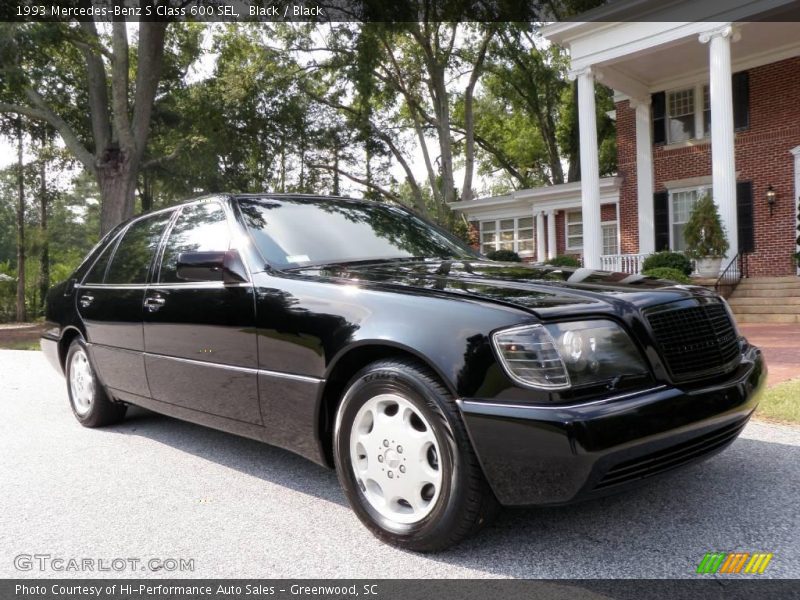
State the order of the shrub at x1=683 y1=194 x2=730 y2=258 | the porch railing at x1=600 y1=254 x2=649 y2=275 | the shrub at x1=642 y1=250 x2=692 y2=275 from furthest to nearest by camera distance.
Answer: the porch railing at x1=600 y1=254 x2=649 y2=275, the shrub at x1=642 y1=250 x2=692 y2=275, the shrub at x1=683 y1=194 x2=730 y2=258

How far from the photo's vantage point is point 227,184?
78.7 ft

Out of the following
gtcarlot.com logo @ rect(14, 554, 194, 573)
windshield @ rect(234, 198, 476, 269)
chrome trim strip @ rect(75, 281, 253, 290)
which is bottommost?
gtcarlot.com logo @ rect(14, 554, 194, 573)

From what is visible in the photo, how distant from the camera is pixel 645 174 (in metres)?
18.7

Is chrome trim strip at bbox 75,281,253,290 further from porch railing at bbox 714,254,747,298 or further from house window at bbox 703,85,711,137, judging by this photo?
house window at bbox 703,85,711,137

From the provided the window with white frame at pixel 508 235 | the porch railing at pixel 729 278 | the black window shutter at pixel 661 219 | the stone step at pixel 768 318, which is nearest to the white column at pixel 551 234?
the window with white frame at pixel 508 235

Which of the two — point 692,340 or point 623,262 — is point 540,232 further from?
point 692,340

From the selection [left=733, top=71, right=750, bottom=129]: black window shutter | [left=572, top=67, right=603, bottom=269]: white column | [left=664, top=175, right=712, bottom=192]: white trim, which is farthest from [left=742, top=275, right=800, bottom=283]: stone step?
[left=733, top=71, right=750, bottom=129]: black window shutter

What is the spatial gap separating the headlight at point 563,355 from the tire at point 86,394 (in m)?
3.55

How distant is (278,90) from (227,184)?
13.5 ft

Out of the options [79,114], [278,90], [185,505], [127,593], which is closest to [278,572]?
[127,593]

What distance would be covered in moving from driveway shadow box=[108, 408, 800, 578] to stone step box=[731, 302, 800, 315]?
35.7 feet

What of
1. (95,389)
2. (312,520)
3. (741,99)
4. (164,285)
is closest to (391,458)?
(312,520)

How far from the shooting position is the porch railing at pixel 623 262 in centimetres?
1777

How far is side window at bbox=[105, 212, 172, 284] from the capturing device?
4.35m
